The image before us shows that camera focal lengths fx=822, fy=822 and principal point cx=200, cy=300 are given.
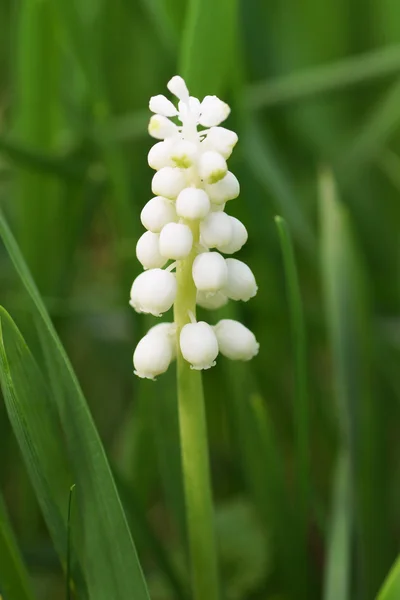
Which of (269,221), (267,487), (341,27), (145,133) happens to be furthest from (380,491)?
(341,27)

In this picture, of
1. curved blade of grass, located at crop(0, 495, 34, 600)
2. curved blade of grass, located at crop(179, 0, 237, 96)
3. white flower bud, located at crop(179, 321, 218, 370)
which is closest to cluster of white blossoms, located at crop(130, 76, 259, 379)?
white flower bud, located at crop(179, 321, 218, 370)

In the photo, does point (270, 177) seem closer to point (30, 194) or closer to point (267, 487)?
point (30, 194)

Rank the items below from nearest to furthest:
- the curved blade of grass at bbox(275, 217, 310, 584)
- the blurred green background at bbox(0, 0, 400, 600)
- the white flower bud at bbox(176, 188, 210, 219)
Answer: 1. the white flower bud at bbox(176, 188, 210, 219)
2. the curved blade of grass at bbox(275, 217, 310, 584)
3. the blurred green background at bbox(0, 0, 400, 600)

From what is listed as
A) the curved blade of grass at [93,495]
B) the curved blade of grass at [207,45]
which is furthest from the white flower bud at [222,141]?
the curved blade of grass at [207,45]

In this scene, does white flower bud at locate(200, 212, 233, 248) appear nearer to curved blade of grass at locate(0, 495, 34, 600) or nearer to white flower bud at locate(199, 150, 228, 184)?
white flower bud at locate(199, 150, 228, 184)

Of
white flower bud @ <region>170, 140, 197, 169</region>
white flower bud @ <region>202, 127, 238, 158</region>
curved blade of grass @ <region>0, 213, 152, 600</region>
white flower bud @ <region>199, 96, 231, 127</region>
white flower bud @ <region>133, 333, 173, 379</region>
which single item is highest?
white flower bud @ <region>199, 96, 231, 127</region>

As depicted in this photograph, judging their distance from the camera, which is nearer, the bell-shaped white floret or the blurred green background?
the bell-shaped white floret

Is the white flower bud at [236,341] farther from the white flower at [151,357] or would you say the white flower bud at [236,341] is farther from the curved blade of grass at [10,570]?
the curved blade of grass at [10,570]

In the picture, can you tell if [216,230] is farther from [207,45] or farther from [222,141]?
[207,45]

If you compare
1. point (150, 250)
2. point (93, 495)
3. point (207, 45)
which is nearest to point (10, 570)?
point (93, 495)
